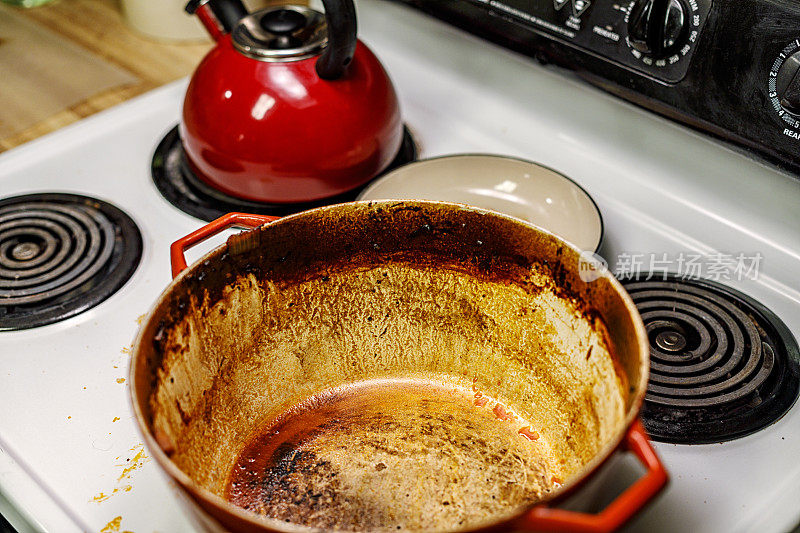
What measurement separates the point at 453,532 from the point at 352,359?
0.32 metres

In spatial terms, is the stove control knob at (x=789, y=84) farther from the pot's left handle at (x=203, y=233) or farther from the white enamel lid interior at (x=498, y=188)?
the pot's left handle at (x=203, y=233)

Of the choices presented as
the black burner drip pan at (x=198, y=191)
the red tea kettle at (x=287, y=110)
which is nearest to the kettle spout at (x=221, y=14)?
the red tea kettle at (x=287, y=110)

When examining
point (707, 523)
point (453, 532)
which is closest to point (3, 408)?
point (453, 532)

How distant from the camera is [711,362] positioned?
0.59 meters

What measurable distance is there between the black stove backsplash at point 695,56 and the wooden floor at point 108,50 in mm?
498

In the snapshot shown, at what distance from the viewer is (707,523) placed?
1.61 feet

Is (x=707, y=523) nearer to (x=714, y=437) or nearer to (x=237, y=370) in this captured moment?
(x=714, y=437)

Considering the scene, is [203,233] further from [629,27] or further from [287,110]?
[629,27]

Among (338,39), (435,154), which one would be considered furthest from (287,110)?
(435,154)

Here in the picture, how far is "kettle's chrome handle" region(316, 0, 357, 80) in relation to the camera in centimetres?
64

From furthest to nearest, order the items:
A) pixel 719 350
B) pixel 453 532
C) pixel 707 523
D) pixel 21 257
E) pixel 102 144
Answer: pixel 102 144, pixel 21 257, pixel 719 350, pixel 707 523, pixel 453 532

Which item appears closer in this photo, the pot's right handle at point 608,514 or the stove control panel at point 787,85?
the pot's right handle at point 608,514

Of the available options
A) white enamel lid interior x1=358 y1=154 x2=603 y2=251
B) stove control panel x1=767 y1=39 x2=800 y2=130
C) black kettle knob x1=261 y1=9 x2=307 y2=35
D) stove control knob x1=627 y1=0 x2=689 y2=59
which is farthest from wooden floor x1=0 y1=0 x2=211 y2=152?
stove control panel x1=767 y1=39 x2=800 y2=130

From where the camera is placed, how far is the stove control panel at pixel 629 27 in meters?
0.63
